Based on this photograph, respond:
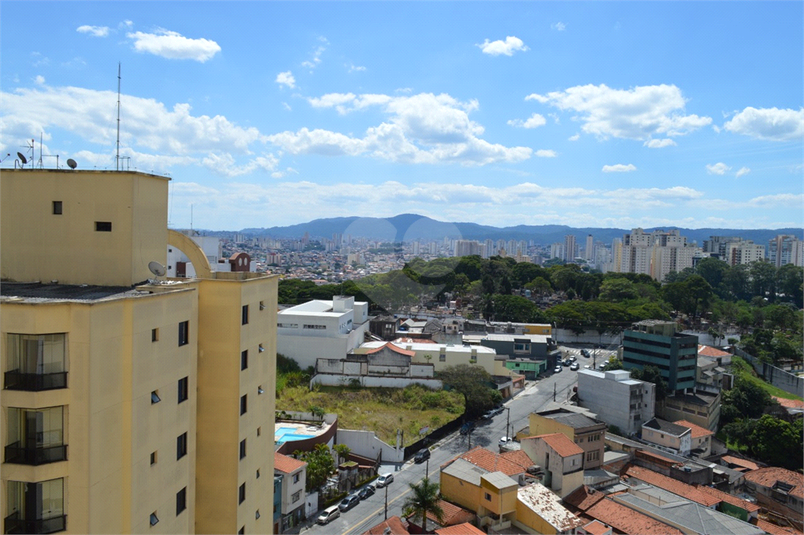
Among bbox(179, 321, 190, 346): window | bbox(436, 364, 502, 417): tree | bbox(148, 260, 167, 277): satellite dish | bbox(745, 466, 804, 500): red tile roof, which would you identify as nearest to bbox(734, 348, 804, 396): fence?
bbox(745, 466, 804, 500): red tile roof

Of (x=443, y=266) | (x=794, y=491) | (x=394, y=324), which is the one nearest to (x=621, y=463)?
(x=794, y=491)

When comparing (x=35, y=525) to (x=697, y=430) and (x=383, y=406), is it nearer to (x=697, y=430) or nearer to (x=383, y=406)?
(x=383, y=406)

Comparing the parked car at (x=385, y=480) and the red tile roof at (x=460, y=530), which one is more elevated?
the red tile roof at (x=460, y=530)

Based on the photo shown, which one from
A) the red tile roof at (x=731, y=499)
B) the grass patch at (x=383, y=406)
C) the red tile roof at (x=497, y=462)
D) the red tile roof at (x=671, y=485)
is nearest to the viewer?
the red tile roof at (x=497, y=462)

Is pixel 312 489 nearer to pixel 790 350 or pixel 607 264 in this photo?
pixel 790 350

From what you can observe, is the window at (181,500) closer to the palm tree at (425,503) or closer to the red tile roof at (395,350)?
the palm tree at (425,503)

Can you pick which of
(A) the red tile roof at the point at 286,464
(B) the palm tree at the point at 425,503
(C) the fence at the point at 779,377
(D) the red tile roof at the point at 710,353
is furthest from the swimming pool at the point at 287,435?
(C) the fence at the point at 779,377

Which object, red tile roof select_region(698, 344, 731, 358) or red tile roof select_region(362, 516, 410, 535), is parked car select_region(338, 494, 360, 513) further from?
red tile roof select_region(698, 344, 731, 358)
